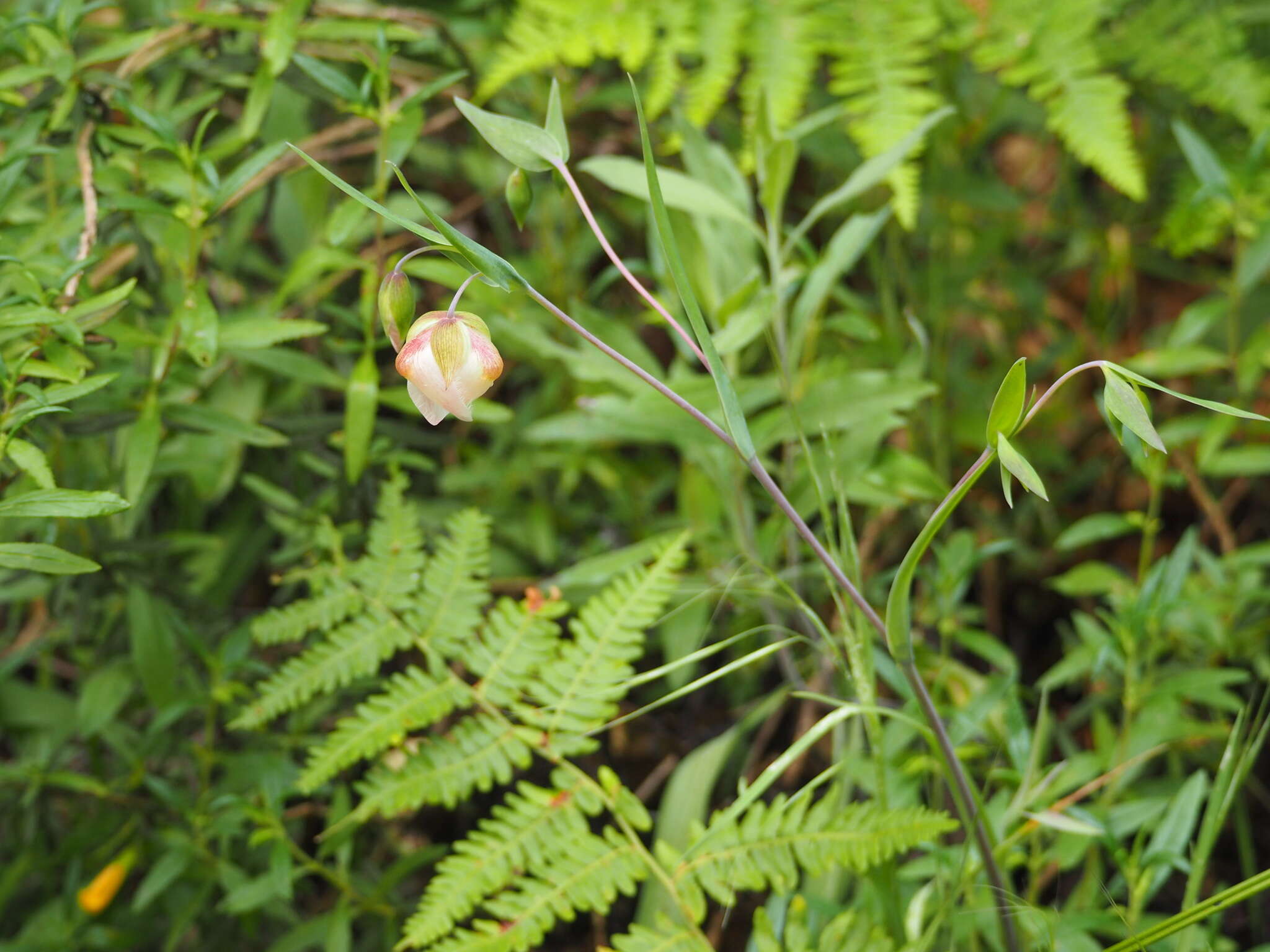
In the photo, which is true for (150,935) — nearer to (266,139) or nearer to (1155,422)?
(266,139)

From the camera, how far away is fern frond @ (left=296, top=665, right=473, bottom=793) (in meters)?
0.86

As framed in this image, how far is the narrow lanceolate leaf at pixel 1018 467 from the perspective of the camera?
0.55 metres

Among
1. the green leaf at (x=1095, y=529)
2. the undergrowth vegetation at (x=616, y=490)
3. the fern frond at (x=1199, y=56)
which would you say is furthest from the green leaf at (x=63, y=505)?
the fern frond at (x=1199, y=56)

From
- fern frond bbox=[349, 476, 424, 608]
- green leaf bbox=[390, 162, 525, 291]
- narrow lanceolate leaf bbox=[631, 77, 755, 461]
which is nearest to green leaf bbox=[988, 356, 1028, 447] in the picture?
narrow lanceolate leaf bbox=[631, 77, 755, 461]

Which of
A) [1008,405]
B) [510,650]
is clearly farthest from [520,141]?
[510,650]

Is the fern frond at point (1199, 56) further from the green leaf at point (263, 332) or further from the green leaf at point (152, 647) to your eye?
the green leaf at point (152, 647)

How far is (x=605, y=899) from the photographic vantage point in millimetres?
830

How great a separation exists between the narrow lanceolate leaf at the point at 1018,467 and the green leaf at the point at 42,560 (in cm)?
62

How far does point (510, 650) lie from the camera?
3.06ft

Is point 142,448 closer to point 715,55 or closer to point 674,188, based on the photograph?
point 674,188

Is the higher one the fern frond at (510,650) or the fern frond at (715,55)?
the fern frond at (715,55)

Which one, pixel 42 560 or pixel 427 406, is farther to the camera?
pixel 42 560

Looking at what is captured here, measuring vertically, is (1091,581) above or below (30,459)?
below

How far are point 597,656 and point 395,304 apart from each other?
38 cm
